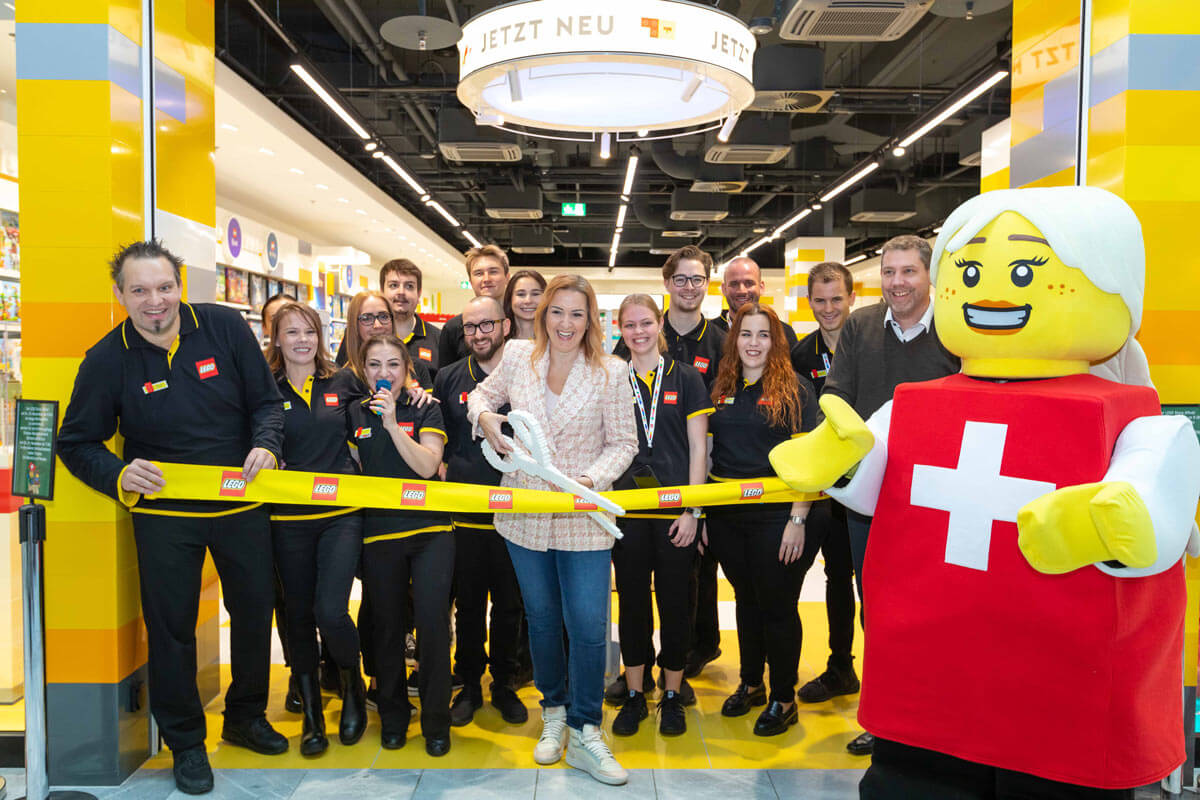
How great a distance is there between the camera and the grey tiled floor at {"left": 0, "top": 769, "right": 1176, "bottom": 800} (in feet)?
9.29

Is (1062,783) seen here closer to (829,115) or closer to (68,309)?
(68,309)

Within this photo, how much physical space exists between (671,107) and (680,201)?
40.3 ft

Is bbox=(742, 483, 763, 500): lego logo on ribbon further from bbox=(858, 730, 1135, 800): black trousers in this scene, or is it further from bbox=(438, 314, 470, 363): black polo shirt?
bbox=(438, 314, 470, 363): black polo shirt

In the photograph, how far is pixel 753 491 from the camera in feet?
9.67

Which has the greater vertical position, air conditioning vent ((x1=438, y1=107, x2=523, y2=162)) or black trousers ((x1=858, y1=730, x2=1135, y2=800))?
air conditioning vent ((x1=438, y1=107, x2=523, y2=162))

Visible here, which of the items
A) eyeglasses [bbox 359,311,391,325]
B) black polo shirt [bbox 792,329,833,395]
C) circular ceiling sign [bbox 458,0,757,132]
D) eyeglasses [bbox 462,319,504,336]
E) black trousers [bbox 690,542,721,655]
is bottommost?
black trousers [bbox 690,542,721,655]

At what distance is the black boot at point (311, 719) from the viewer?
3.11 metres

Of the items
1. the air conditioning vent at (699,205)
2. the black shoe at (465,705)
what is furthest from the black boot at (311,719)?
the air conditioning vent at (699,205)

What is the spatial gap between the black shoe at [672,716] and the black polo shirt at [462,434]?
0.98 meters

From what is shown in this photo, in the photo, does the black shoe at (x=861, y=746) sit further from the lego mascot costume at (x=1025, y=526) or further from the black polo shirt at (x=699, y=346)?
the black polo shirt at (x=699, y=346)

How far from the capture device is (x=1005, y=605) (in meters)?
1.80

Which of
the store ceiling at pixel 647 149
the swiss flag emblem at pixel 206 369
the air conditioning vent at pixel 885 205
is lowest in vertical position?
the swiss flag emblem at pixel 206 369

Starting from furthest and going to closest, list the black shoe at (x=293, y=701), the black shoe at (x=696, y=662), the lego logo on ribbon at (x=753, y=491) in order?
the black shoe at (x=696, y=662)
the black shoe at (x=293, y=701)
the lego logo on ribbon at (x=753, y=491)

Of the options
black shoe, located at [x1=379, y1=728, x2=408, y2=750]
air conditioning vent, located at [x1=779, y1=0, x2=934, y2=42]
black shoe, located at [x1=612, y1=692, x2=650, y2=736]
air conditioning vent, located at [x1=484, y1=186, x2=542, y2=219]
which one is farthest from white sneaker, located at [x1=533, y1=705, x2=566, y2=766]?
air conditioning vent, located at [x1=484, y1=186, x2=542, y2=219]
